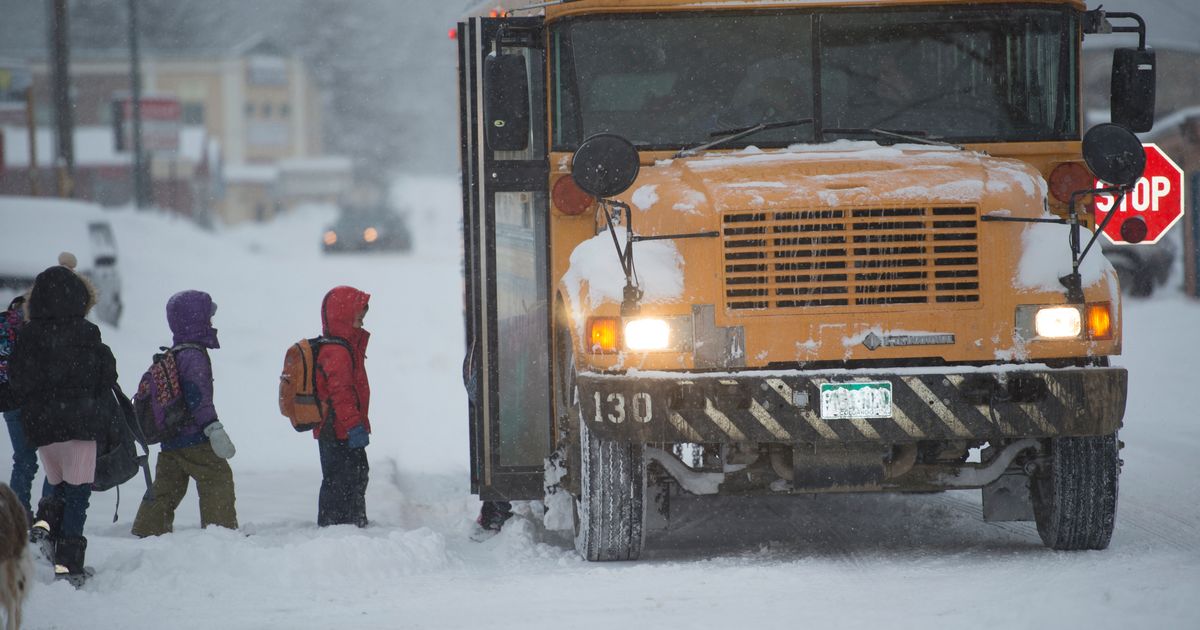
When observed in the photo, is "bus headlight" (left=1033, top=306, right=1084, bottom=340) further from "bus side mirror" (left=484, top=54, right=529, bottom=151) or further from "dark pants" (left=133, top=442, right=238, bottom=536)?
"dark pants" (left=133, top=442, right=238, bottom=536)

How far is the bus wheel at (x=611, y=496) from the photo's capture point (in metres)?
6.68

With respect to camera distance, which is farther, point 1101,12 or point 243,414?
point 243,414

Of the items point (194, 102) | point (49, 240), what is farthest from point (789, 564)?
point (194, 102)

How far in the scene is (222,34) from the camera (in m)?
120

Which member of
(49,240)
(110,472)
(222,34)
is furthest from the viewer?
(222,34)

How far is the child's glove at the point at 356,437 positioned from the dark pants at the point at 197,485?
67cm

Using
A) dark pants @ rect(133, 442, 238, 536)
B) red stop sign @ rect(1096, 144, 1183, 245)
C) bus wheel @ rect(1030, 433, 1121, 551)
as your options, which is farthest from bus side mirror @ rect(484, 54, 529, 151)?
red stop sign @ rect(1096, 144, 1183, 245)

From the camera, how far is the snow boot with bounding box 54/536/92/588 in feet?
21.3

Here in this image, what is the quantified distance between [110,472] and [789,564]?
10.4ft

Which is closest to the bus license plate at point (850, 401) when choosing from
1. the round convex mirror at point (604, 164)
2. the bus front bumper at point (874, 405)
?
Answer: the bus front bumper at point (874, 405)

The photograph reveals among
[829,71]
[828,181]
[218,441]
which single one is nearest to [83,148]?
[218,441]

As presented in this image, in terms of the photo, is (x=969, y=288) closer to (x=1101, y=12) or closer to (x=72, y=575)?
(x=1101, y=12)

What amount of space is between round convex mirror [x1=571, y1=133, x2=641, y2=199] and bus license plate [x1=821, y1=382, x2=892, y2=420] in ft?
4.27

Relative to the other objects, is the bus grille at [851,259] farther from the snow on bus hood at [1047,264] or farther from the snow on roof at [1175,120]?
the snow on roof at [1175,120]
